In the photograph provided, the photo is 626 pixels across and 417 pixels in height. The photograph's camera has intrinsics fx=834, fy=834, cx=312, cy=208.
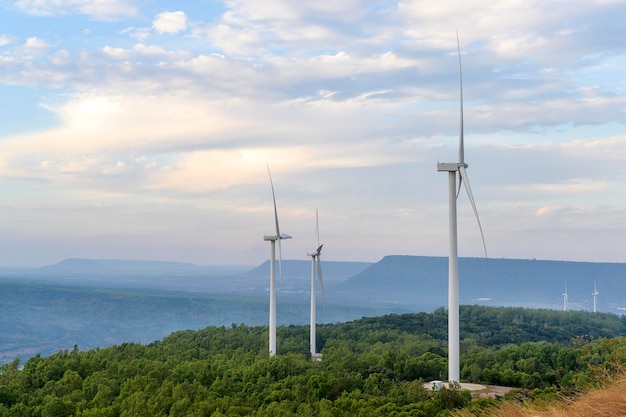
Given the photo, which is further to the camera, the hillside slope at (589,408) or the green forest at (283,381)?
the green forest at (283,381)

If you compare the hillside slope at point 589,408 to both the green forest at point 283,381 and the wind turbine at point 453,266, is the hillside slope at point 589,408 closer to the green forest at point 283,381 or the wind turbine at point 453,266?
the green forest at point 283,381

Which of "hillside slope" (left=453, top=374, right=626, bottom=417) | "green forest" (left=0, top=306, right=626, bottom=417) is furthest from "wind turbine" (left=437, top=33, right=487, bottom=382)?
"hillside slope" (left=453, top=374, right=626, bottom=417)

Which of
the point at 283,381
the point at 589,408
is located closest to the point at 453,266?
Answer: the point at 283,381

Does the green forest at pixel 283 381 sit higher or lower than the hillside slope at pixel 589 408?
lower

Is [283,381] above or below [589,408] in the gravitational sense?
below

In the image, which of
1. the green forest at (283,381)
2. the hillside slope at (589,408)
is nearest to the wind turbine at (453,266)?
the green forest at (283,381)

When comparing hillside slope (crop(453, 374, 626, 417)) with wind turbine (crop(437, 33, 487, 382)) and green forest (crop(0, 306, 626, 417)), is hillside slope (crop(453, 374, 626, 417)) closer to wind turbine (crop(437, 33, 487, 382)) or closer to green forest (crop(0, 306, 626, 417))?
green forest (crop(0, 306, 626, 417))

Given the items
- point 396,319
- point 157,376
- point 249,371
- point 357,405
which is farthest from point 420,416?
point 396,319

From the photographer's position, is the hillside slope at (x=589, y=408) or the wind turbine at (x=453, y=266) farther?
the wind turbine at (x=453, y=266)

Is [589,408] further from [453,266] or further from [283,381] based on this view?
[283,381]

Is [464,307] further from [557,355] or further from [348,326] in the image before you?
[557,355]

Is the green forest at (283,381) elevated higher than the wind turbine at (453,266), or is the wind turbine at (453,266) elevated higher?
the wind turbine at (453,266)
